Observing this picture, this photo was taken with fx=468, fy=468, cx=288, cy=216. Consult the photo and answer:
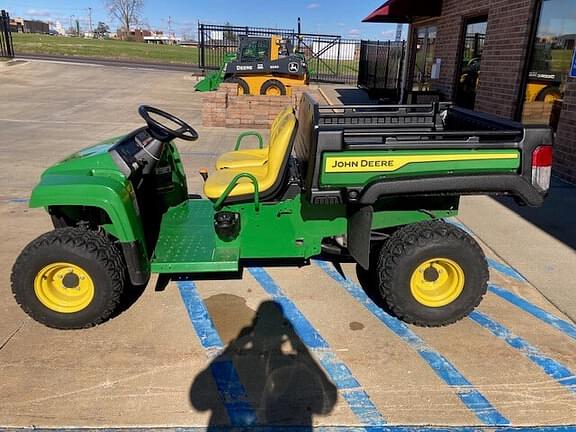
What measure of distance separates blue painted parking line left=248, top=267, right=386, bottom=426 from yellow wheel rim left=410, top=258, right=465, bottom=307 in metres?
0.73

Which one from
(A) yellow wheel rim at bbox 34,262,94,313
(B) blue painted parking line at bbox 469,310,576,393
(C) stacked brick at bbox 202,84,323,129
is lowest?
(B) blue painted parking line at bbox 469,310,576,393

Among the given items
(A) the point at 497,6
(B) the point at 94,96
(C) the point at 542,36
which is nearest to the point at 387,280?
(C) the point at 542,36

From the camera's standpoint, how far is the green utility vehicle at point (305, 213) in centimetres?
289

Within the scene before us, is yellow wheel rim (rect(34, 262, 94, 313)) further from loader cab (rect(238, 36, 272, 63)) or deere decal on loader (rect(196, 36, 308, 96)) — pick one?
loader cab (rect(238, 36, 272, 63))

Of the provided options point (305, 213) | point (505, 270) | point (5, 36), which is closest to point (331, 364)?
point (305, 213)

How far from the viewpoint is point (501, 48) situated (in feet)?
26.3

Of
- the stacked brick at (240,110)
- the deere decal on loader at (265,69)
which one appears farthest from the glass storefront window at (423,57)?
the stacked brick at (240,110)

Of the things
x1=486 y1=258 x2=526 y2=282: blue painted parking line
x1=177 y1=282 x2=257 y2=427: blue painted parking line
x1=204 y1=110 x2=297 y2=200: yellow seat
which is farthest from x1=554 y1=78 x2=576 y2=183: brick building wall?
x1=177 y1=282 x2=257 y2=427: blue painted parking line

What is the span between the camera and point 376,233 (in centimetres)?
349

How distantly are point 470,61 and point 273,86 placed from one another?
7.05 meters

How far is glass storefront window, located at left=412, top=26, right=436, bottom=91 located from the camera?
12055 mm

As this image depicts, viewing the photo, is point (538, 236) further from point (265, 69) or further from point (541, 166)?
point (265, 69)

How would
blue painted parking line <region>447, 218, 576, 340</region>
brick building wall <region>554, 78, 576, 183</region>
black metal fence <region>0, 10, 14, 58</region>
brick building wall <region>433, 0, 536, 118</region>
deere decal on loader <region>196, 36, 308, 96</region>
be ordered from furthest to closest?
black metal fence <region>0, 10, 14, 58</region>
deere decal on loader <region>196, 36, 308, 96</region>
brick building wall <region>433, 0, 536, 118</region>
brick building wall <region>554, 78, 576, 183</region>
blue painted parking line <region>447, 218, 576, 340</region>

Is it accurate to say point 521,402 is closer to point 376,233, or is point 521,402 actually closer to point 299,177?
point 376,233
